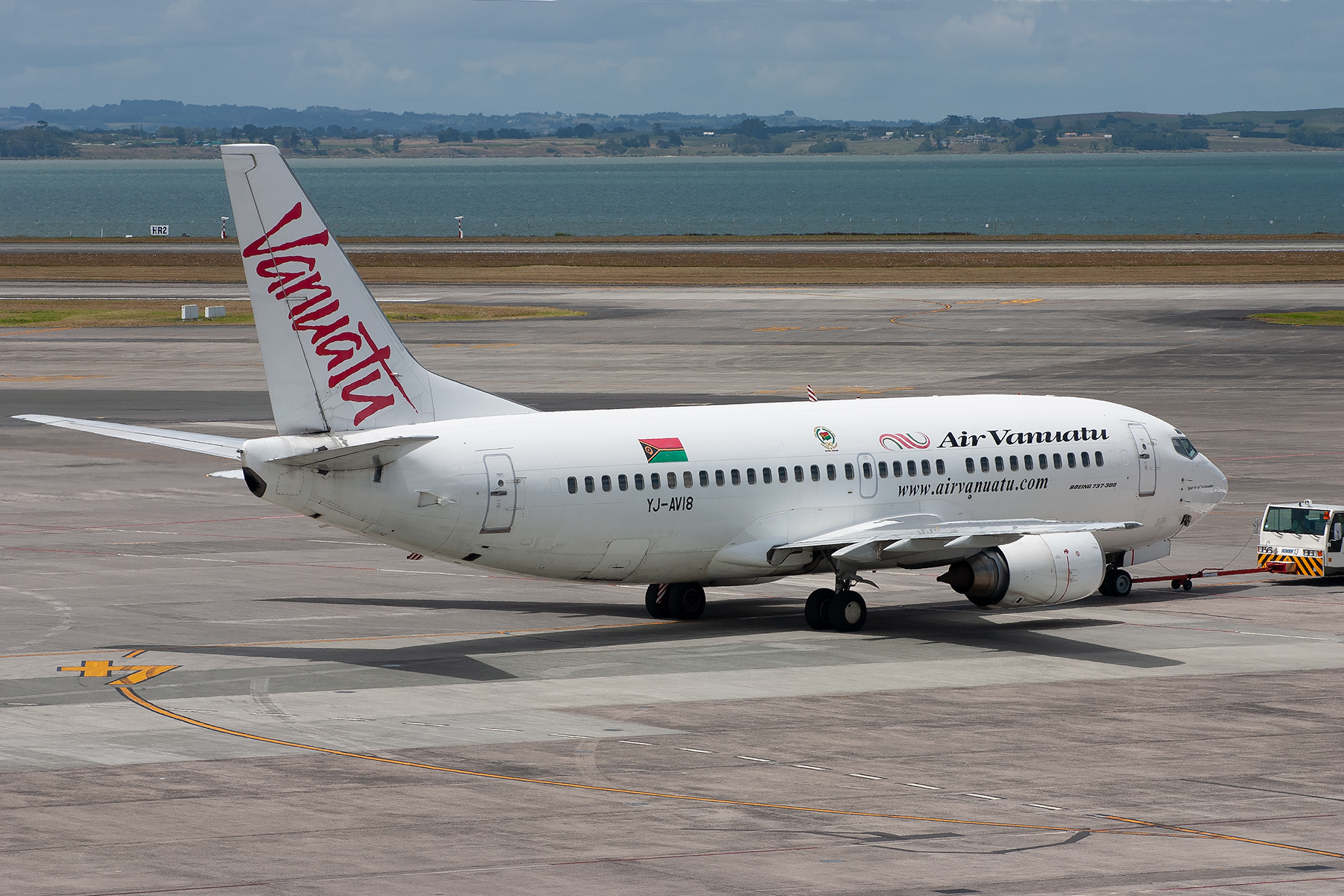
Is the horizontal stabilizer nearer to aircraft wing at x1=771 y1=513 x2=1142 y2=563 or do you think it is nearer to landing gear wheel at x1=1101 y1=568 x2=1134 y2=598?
aircraft wing at x1=771 y1=513 x2=1142 y2=563

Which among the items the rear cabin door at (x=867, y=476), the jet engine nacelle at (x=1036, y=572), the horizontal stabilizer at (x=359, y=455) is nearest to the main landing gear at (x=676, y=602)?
the rear cabin door at (x=867, y=476)

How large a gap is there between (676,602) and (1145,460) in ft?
41.8

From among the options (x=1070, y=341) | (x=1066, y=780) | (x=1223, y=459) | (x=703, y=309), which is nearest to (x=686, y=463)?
(x=1066, y=780)

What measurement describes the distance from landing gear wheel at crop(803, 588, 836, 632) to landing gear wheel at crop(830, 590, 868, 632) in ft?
0.50

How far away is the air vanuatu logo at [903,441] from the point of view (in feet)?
131

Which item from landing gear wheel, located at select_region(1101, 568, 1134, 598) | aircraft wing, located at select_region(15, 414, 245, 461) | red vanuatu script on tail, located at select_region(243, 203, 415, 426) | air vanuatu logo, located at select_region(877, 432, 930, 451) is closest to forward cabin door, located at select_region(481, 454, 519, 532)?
red vanuatu script on tail, located at select_region(243, 203, 415, 426)

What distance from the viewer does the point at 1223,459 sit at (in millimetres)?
62938

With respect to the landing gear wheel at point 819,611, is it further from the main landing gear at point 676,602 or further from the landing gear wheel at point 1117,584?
the landing gear wheel at point 1117,584

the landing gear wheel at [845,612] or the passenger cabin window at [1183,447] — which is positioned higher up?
the passenger cabin window at [1183,447]

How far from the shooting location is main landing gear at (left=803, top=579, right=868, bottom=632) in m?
38.3

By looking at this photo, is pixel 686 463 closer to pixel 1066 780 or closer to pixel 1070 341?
pixel 1066 780

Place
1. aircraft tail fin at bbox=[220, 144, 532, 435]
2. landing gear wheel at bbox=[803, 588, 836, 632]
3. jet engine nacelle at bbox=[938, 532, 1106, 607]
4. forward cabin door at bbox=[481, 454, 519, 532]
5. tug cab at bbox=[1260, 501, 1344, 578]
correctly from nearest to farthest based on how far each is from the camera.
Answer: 1. aircraft tail fin at bbox=[220, 144, 532, 435]
2. forward cabin door at bbox=[481, 454, 519, 532]
3. jet engine nacelle at bbox=[938, 532, 1106, 607]
4. landing gear wheel at bbox=[803, 588, 836, 632]
5. tug cab at bbox=[1260, 501, 1344, 578]

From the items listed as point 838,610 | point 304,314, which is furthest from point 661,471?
point 304,314

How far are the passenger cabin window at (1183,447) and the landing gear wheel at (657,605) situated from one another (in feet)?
46.6
